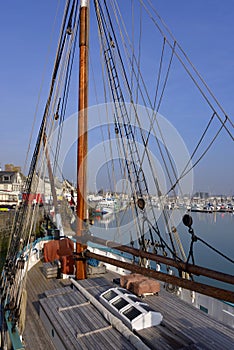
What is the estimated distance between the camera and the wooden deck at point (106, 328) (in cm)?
350

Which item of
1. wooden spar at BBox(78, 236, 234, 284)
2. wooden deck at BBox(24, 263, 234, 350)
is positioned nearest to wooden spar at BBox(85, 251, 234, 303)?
wooden spar at BBox(78, 236, 234, 284)

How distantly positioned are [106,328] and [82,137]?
4.16 metres

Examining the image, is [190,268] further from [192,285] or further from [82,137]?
[82,137]

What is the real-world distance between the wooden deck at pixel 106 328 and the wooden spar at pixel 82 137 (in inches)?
37.6

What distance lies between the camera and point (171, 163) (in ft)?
22.8

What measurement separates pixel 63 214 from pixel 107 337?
53.0 feet

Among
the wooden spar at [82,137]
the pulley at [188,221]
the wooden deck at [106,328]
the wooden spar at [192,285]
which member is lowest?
the wooden deck at [106,328]

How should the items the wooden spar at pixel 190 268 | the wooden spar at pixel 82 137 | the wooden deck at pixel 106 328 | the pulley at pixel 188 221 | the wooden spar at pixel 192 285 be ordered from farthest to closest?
the wooden spar at pixel 82 137
the pulley at pixel 188 221
the wooden deck at pixel 106 328
the wooden spar at pixel 190 268
the wooden spar at pixel 192 285

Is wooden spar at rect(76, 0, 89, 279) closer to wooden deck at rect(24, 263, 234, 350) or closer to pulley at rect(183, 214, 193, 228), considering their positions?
wooden deck at rect(24, 263, 234, 350)

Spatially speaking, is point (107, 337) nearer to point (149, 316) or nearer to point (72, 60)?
point (149, 316)

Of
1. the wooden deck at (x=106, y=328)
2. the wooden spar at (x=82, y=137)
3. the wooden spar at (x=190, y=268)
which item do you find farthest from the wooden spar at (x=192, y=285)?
the wooden spar at (x=82, y=137)

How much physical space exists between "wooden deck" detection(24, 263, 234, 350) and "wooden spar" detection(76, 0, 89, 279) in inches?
37.6

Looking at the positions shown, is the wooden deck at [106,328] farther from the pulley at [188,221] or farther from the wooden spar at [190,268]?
the pulley at [188,221]

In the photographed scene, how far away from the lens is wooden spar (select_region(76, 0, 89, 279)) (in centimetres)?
636
